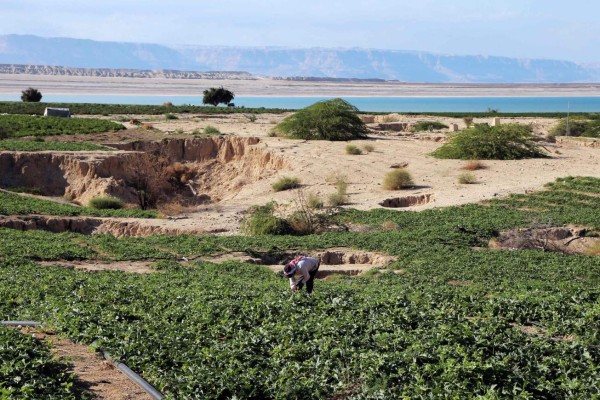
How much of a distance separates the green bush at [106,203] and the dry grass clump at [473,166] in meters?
14.4

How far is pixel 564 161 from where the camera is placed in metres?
39.5

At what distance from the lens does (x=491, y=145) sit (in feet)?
131

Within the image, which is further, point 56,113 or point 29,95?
point 29,95

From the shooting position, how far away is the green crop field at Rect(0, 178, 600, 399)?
9.27m

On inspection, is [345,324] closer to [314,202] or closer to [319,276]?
[319,276]

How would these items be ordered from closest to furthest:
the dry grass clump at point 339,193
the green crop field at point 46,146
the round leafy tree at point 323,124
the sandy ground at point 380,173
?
1. the sandy ground at point 380,173
2. the dry grass clump at point 339,193
3. the green crop field at point 46,146
4. the round leafy tree at point 323,124

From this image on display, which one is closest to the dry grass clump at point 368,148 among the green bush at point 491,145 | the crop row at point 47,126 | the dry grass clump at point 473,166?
the green bush at point 491,145

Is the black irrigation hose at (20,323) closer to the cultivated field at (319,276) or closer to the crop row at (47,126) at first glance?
the cultivated field at (319,276)

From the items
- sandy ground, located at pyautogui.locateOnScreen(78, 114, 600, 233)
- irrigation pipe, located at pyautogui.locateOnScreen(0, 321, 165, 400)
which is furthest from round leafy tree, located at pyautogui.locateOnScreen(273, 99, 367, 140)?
irrigation pipe, located at pyautogui.locateOnScreen(0, 321, 165, 400)

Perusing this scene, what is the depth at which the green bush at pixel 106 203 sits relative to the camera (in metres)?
31.8

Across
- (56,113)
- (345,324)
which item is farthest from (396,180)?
(56,113)

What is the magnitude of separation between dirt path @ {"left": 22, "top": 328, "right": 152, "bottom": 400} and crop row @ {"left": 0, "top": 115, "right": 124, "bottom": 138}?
3404 centimetres

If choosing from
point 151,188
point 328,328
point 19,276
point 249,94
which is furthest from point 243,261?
point 249,94

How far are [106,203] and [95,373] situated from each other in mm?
22659
